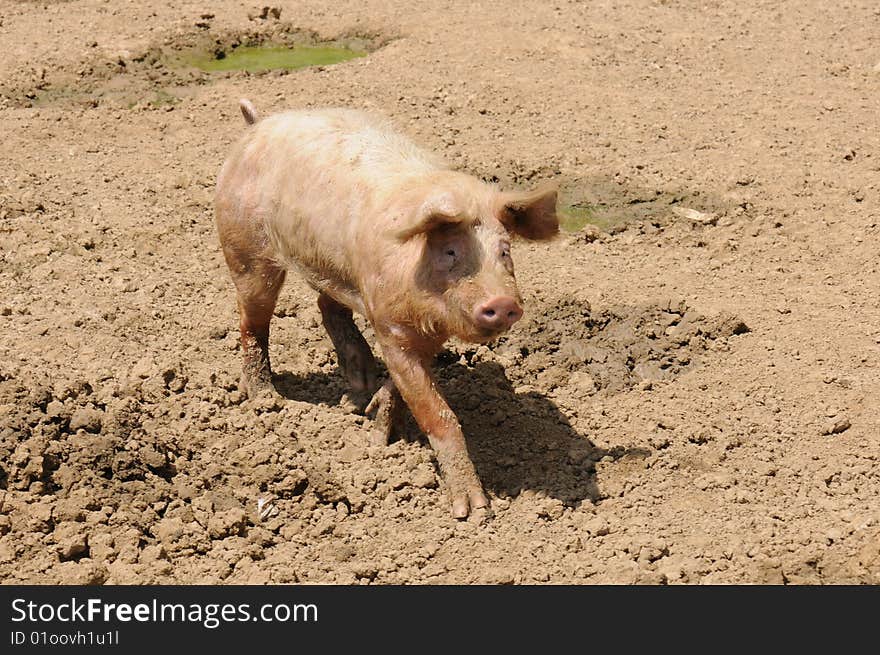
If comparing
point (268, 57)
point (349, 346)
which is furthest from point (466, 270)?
point (268, 57)

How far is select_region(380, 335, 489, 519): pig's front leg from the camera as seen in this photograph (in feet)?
20.5

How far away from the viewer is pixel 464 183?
607 cm

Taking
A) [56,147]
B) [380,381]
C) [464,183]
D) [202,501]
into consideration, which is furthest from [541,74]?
[202,501]

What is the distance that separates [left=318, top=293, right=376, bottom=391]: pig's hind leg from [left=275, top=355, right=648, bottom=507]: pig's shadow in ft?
0.53

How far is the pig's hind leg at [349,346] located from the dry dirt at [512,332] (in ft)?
0.63

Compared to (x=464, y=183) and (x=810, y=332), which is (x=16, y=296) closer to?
(x=464, y=183)

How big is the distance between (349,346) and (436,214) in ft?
6.97

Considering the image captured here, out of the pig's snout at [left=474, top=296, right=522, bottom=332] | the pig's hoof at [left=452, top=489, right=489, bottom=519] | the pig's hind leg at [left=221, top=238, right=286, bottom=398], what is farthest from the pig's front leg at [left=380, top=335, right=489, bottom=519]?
the pig's hind leg at [left=221, top=238, right=286, bottom=398]

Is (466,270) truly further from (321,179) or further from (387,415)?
(387,415)

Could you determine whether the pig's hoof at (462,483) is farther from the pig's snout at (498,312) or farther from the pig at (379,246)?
the pig's snout at (498,312)

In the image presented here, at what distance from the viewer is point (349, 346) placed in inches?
299

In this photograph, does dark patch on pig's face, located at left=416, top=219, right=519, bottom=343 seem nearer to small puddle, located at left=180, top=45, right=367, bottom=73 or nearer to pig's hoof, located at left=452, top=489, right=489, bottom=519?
pig's hoof, located at left=452, top=489, right=489, bottom=519

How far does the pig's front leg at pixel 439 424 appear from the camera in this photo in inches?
246

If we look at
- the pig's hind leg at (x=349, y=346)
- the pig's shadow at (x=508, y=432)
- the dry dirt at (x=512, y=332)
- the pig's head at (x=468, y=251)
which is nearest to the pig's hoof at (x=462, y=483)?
the dry dirt at (x=512, y=332)
